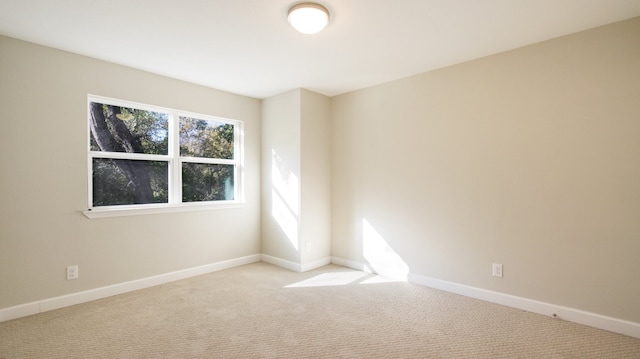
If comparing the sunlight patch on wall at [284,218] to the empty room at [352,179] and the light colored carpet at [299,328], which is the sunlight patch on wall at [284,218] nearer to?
the empty room at [352,179]

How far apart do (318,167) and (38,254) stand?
3.08 meters

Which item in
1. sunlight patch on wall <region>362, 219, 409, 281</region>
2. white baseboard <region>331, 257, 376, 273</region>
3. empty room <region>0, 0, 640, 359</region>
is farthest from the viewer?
white baseboard <region>331, 257, 376, 273</region>

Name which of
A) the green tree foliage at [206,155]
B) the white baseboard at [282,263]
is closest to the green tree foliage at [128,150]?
the green tree foliage at [206,155]

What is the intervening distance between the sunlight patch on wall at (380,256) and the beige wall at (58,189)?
2.37 m

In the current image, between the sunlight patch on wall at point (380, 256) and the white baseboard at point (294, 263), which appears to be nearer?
the sunlight patch on wall at point (380, 256)

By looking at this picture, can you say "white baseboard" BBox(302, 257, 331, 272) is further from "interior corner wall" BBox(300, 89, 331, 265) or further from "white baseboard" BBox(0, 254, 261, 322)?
"white baseboard" BBox(0, 254, 261, 322)

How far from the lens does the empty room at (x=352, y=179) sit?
226 cm

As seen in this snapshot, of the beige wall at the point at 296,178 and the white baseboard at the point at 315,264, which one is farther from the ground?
the beige wall at the point at 296,178

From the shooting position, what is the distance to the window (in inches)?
124

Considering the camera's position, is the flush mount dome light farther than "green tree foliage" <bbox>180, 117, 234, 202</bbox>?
No

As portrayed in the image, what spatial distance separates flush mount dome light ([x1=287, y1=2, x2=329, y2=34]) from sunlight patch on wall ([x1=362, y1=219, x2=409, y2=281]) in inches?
99.8

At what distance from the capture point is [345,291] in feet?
10.6

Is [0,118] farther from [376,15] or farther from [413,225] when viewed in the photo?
[413,225]

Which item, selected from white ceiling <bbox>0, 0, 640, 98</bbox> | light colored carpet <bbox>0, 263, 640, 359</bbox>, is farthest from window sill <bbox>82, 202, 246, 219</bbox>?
white ceiling <bbox>0, 0, 640, 98</bbox>
